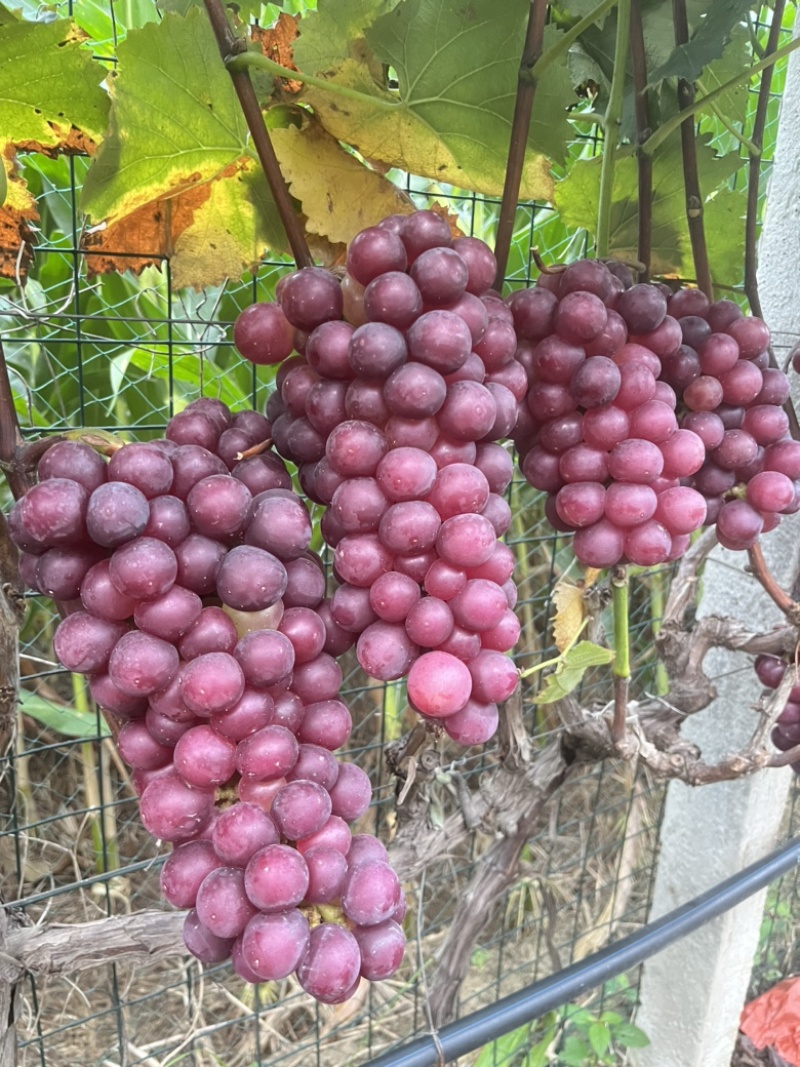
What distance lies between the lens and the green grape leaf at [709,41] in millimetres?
371

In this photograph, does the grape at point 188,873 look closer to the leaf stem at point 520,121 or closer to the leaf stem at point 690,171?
the leaf stem at point 520,121

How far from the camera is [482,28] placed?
350 mm

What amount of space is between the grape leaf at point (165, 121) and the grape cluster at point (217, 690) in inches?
6.3

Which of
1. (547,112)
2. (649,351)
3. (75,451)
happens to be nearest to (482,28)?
(547,112)

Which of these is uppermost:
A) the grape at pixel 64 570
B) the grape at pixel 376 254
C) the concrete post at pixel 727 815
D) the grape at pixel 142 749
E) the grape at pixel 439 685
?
the grape at pixel 376 254

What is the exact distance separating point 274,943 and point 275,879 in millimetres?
19

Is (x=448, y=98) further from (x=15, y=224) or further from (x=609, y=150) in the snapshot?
(x=15, y=224)

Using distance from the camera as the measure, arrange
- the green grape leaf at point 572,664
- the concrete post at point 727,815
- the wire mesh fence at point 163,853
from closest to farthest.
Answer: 1. the green grape leaf at point 572,664
2. the concrete post at point 727,815
3. the wire mesh fence at point 163,853

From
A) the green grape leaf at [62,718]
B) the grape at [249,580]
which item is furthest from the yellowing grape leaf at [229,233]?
the green grape leaf at [62,718]

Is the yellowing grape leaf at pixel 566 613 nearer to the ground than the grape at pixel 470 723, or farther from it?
nearer to the ground

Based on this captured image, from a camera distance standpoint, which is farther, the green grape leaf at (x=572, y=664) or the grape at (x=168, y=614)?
the green grape leaf at (x=572, y=664)

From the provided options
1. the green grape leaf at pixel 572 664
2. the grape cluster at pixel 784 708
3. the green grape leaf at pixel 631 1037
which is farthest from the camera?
the green grape leaf at pixel 631 1037

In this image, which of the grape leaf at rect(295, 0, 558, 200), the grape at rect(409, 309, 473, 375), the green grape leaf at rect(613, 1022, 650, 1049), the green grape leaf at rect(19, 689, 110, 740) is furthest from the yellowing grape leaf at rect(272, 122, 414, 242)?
the green grape leaf at rect(613, 1022, 650, 1049)

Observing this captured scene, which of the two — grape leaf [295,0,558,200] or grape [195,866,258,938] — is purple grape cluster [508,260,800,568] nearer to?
grape leaf [295,0,558,200]
